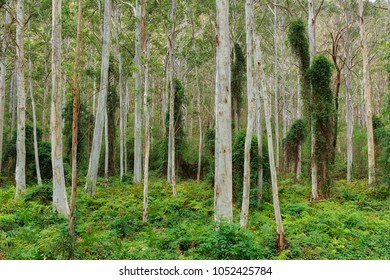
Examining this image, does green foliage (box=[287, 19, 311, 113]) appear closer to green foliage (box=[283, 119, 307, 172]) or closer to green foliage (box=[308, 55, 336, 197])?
green foliage (box=[308, 55, 336, 197])

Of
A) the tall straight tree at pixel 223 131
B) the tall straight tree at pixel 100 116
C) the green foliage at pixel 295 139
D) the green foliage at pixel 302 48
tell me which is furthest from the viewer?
the green foliage at pixel 295 139

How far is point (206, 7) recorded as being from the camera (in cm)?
2147

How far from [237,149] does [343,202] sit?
192 inches

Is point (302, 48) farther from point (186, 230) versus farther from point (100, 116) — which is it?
point (186, 230)

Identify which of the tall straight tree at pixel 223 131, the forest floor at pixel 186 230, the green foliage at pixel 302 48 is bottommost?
the forest floor at pixel 186 230

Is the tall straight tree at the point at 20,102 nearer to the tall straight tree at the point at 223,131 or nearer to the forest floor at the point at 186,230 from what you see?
the forest floor at the point at 186,230

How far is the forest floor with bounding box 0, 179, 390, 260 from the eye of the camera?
6.52 meters

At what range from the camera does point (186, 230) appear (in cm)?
876

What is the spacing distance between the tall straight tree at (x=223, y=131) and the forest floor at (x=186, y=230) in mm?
625

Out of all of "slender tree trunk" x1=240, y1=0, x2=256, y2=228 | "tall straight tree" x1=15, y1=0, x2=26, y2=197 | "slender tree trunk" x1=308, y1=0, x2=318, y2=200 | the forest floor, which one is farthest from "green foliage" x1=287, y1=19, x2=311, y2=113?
"tall straight tree" x1=15, y1=0, x2=26, y2=197

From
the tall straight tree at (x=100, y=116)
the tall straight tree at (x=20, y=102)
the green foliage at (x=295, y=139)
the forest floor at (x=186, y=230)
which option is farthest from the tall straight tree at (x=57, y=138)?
the green foliage at (x=295, y=139)

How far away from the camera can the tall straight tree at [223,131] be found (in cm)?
708

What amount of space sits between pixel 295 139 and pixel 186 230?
1340cm

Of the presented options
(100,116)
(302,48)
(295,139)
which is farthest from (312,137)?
(100,116)
